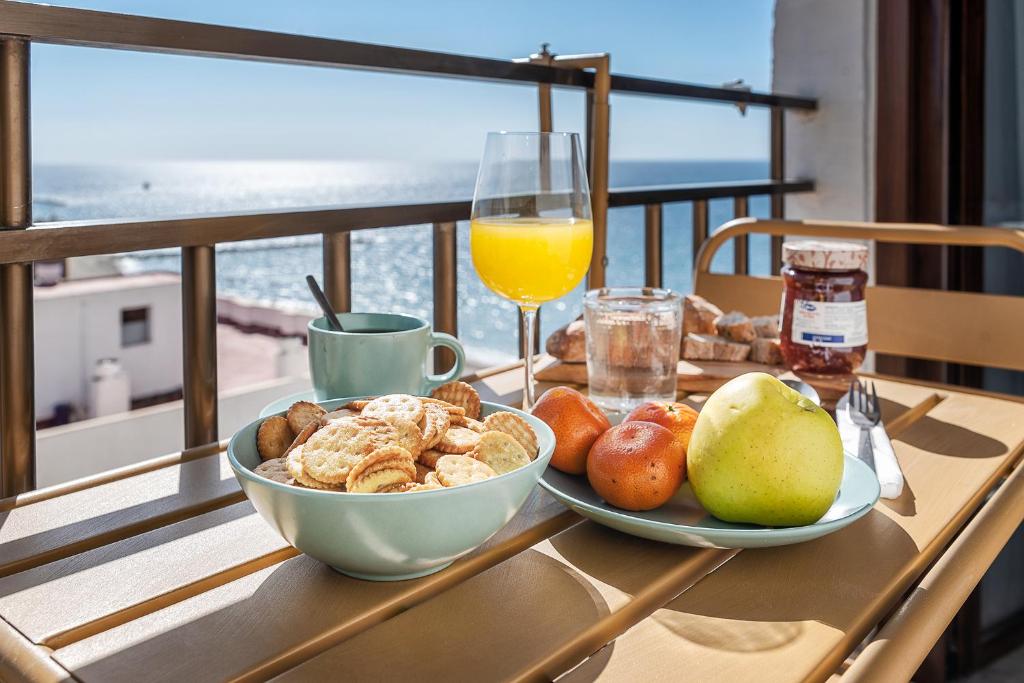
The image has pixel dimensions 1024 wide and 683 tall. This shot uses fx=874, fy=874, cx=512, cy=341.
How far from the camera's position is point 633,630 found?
0.45 m

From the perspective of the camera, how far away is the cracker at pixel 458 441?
51 cm

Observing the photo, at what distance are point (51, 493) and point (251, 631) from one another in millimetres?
282

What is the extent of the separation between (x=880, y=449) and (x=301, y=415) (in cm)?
45

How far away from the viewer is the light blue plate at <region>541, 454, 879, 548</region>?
20.2 inches

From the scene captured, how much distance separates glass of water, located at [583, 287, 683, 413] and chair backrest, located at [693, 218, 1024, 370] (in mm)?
512

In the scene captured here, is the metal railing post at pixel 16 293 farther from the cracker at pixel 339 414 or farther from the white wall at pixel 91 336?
the white wall at pixel 91 336

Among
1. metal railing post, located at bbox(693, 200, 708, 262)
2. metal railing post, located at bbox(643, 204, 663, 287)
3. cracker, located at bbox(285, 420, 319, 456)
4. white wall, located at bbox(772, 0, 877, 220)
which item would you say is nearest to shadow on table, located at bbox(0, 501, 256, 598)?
cracker, located at bbox(285, 420, 319, 456)

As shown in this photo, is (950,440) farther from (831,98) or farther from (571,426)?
(831,98)

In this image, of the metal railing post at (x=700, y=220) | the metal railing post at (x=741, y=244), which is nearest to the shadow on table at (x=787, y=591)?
the metal railing post at (x=700, y=220)

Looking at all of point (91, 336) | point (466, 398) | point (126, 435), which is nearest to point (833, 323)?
point (466, 398)

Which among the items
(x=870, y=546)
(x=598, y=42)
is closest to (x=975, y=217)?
(x=870, y=546)

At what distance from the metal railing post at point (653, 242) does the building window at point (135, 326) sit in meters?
13.9

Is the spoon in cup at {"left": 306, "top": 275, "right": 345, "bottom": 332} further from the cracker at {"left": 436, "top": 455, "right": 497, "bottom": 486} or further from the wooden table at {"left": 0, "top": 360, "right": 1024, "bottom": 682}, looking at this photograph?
the cracker at {"left": 436, "top": 455, "right": 497, "bottom": 486}

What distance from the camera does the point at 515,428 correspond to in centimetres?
54
